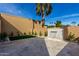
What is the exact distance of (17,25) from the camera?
826 centimetres

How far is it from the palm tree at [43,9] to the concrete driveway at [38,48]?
882 millimetres

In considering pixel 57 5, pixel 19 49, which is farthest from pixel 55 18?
pixel 19 49

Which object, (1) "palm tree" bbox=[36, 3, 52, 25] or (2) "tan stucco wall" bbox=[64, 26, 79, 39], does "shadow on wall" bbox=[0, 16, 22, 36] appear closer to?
(1) "palm tree" bbox=[36, 3, 52, 25]

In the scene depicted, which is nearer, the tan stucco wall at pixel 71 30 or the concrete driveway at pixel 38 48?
the concrete driveway at pixel 38 48

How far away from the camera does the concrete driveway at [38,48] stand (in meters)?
7.98

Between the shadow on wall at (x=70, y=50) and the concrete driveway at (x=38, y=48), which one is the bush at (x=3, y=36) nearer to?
the concrete driveway at (x=38, y=48)

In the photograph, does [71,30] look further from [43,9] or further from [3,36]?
[3,36]

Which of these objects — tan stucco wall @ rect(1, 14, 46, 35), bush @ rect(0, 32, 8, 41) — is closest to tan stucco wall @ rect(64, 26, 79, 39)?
tan stucco wall @ rect(1, 14, 46, 35)

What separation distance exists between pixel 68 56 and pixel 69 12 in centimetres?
146

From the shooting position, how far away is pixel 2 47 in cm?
803

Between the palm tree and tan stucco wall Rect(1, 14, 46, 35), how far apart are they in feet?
1.26

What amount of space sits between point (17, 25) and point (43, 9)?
1043mm

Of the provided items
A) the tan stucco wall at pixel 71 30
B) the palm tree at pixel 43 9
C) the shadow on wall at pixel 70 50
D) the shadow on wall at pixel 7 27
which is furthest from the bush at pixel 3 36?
the tan stucco wall at pixel 71 30

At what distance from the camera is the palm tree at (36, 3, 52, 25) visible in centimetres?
802
